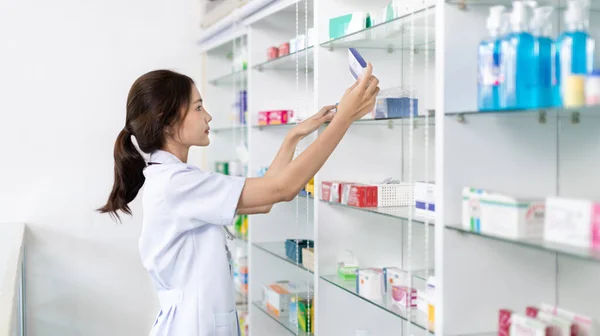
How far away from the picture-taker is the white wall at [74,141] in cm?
416

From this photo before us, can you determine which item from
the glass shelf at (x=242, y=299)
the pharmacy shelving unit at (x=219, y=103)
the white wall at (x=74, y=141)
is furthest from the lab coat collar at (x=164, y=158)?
the white wall at (x=74, y=141)

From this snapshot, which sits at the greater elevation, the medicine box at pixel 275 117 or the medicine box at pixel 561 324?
the medicine box at pixel 275 117

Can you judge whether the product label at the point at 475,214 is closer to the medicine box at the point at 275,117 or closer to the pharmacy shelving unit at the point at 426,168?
the pharmacy shelving unit at the point at 426,168

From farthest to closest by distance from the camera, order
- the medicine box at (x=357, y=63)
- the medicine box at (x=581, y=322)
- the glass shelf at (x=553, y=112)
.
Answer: the medicine box at (x=357, y=63)
the medicine box at (x=581, y=322)
the glass shelf at (x=553, y=112)

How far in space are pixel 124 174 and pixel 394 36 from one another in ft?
3.54

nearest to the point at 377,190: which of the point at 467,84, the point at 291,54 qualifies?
the point at 467,84

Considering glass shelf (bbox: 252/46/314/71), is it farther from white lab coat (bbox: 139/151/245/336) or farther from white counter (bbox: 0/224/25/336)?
white counter (bbox: 0/224/25/336)

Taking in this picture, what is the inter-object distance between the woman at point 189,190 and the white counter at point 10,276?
15.9 inches

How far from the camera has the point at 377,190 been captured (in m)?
2.49

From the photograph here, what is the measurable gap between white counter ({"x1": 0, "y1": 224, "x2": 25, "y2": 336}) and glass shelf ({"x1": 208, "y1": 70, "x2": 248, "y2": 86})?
4.71 feet

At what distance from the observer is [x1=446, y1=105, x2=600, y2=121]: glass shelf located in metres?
1.57

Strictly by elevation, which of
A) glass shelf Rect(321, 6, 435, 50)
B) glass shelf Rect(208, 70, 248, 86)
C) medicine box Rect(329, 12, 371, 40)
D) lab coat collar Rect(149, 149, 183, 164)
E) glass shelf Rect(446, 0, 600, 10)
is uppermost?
medicine box Rect(329, 12, 371, 40)

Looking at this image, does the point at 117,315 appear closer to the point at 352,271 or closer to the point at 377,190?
the point at 352,271

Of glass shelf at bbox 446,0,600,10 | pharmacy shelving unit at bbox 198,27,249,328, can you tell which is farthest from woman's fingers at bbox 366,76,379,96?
pharmacy shelving unit at bbox 198,27,249,328
